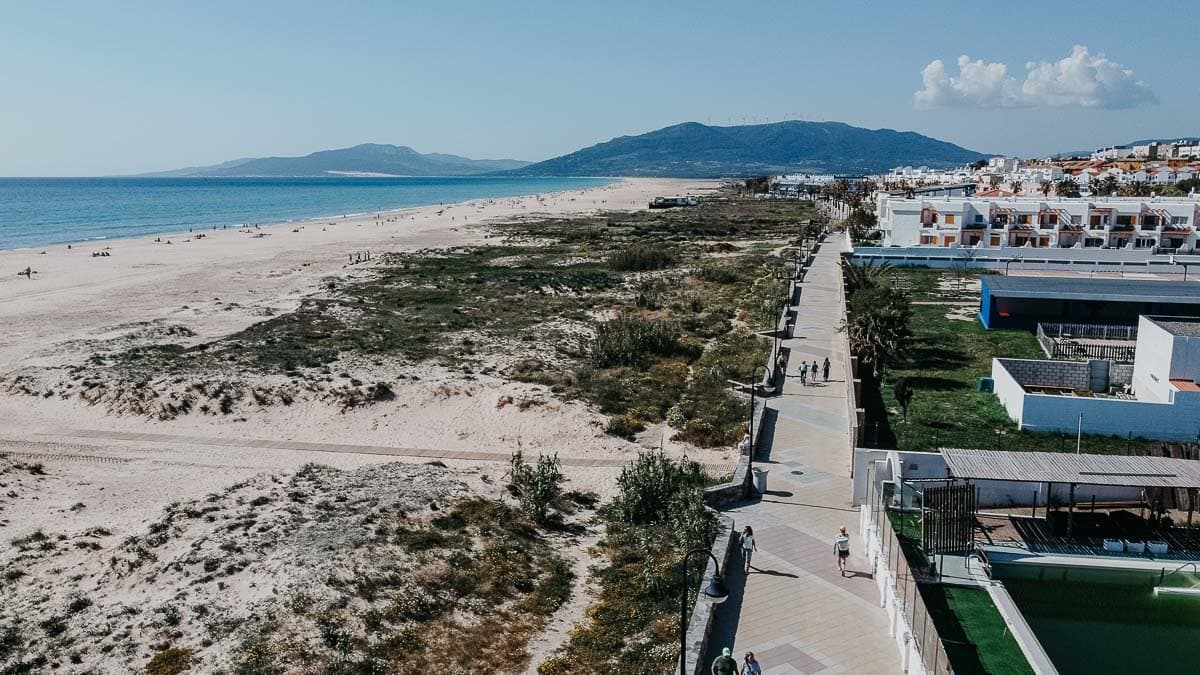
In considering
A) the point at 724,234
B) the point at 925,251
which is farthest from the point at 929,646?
the point at 724,234

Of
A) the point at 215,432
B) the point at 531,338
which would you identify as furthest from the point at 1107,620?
the point at 531,338

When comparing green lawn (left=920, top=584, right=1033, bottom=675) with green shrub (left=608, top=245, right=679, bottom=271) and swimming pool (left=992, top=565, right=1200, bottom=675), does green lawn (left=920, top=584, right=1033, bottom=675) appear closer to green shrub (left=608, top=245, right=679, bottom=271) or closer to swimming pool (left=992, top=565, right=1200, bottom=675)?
swimming pool (left=992, top=565, right=1200, bottom=675)

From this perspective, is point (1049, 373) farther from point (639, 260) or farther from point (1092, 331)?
point (639, 260)

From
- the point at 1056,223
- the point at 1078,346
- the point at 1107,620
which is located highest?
the point at 1056,223

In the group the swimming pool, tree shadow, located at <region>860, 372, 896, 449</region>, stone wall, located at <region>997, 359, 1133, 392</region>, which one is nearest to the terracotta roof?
stone wall, located at <region>997, 359, 1133, 392</region>

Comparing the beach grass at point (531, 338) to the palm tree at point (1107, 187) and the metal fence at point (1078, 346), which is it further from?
the palm tree at point (1107, 187)

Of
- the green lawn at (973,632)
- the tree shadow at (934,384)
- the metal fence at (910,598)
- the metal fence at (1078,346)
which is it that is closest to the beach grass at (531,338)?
the tree shadow at (934,384)
